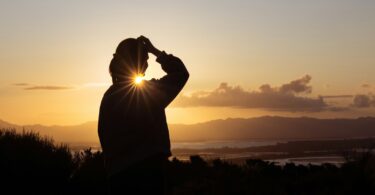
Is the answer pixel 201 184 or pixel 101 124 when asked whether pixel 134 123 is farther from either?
pixel 201 184

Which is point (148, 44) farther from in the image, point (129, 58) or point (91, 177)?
point (91, 177)

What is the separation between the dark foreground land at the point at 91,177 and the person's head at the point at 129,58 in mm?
6611

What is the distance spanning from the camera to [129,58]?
5.04m

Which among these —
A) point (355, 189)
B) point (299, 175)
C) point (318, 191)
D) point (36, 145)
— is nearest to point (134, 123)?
point (355, 189)

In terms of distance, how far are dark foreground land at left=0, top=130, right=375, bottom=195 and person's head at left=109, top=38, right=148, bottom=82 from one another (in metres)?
6.61

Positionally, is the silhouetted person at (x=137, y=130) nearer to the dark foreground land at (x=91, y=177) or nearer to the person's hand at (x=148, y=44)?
the person's hand at (x=148, y=44)

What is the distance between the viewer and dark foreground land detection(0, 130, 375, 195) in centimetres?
1115

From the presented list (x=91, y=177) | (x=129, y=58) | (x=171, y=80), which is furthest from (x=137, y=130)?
(x=91, y=177)

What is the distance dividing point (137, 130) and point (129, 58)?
0.60 meters

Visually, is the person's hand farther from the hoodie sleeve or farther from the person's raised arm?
the hoodie sleeve

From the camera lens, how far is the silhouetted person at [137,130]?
15.8 ft

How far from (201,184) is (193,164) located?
4213mm

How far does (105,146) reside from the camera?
498 cm

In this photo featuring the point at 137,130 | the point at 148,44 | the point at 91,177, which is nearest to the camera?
the point at 137,130
